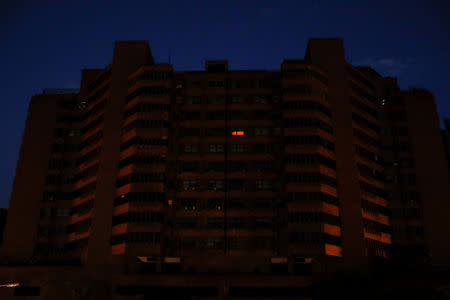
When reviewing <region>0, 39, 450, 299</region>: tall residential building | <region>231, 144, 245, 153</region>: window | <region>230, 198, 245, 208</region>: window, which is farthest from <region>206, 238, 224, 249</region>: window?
<region>231, 144, 245, 153</region>: window

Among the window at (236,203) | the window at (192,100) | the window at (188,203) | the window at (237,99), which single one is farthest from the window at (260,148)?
the window at (188,203)

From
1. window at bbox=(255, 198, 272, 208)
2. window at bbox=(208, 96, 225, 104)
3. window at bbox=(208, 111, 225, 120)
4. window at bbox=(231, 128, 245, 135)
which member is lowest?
window at bbox=(255, 198, 272, 208)

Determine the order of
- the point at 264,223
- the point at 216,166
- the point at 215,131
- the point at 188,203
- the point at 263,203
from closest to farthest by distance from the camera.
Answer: the point at 264,223, the point at 263,203, the point at 188,203, the point at 216,166, the point at 215,131

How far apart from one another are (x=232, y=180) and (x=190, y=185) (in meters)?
7.48

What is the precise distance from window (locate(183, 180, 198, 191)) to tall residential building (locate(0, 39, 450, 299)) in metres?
0.31

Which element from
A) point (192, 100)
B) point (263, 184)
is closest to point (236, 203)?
point (263, 184)

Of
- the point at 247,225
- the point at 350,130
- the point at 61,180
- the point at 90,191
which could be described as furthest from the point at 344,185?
the point at 61,180

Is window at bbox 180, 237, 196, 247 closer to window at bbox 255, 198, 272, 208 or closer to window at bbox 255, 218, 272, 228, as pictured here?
window at bbox 255, 218, 272, 228

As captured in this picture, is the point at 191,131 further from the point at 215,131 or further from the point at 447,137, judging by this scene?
the point at 447,137

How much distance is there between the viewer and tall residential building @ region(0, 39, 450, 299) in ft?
230

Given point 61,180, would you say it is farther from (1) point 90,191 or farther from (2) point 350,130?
(2) point 350,130

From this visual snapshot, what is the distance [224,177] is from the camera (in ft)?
256

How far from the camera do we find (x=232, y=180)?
7800 cm

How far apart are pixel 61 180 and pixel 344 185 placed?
184 ft
